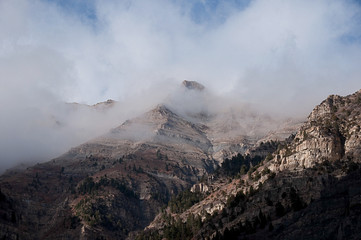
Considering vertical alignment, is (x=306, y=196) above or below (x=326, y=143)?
below

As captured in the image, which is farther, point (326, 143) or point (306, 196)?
point (326, 143)

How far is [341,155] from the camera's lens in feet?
576

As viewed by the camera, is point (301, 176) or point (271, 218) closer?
point (271, 218)

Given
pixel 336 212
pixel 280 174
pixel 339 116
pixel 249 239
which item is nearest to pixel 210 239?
pixel 249 239

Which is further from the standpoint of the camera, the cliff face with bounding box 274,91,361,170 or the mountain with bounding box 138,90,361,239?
the cliff face with bounding box 274,91,361,170

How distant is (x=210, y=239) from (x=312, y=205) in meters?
40.0

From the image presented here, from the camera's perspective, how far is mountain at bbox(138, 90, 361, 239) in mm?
130250

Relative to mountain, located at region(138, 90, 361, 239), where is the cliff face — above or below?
above

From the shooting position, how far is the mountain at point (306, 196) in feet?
427

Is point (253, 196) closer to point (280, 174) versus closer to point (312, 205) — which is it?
point (280, 174)

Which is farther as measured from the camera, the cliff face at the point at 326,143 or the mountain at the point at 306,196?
the cliff face at the point at 326,143

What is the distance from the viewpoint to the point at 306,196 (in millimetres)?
157750

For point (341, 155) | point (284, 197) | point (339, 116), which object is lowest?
point (284, 197)

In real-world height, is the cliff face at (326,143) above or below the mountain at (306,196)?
above
